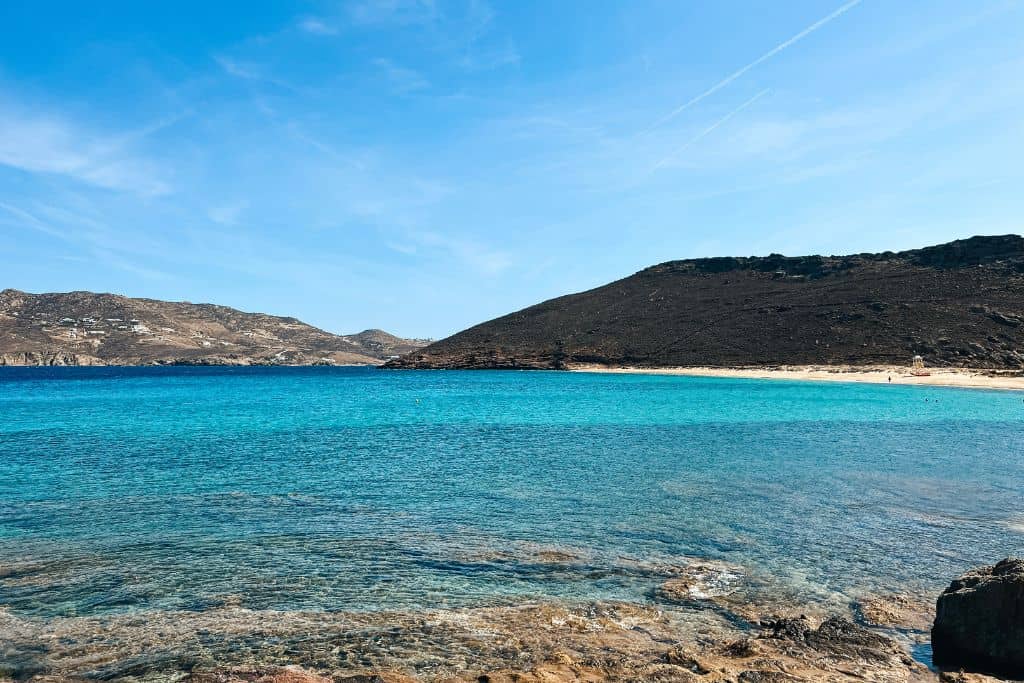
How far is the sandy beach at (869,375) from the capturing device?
68375 millimetres

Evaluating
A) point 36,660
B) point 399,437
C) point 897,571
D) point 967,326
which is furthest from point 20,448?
point 967,326

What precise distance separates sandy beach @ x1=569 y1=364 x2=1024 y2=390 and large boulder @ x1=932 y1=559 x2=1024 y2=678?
2734 inches

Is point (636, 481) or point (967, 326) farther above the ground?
point (967, 326)

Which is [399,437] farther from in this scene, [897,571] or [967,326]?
[967,326]

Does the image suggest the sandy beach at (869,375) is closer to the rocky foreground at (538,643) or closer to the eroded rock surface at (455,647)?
the rocky foreground at (538,643)

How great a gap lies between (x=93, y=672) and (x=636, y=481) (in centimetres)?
1659

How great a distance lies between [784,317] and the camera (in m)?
109

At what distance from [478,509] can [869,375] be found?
3122 inches

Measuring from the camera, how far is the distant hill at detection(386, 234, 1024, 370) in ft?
297

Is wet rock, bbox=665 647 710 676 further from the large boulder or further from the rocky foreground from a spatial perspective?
the large boulder

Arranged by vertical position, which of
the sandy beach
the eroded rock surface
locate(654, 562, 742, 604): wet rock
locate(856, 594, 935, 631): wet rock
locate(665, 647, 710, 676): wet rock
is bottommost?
locate(856, 594, 935, 631): wet rock

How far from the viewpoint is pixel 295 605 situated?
35.0 feet

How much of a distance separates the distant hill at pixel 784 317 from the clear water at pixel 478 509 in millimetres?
58969

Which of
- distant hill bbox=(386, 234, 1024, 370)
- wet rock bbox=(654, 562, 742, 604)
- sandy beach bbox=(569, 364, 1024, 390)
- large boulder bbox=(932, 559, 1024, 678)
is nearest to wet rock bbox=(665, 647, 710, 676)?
wet rock bbox=(654, 562, 742, 604)
